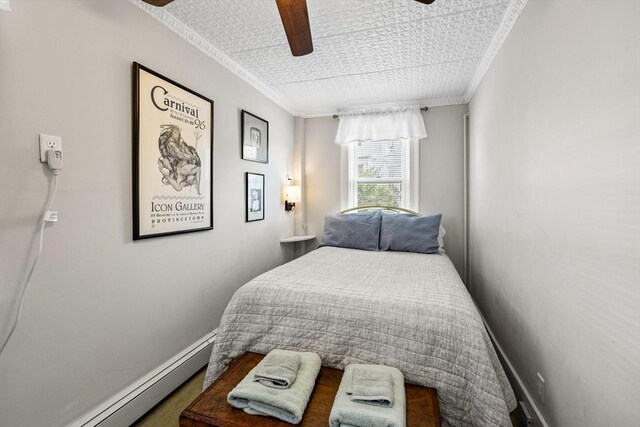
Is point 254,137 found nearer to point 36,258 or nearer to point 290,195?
point 290,195

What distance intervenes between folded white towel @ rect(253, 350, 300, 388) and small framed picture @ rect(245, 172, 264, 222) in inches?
64.5

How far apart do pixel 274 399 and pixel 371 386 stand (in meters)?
0.37

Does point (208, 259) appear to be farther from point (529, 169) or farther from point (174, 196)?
point (529, 169)

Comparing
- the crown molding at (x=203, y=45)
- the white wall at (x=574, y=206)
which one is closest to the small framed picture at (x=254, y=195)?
the crown molding at (x=203, y=45)

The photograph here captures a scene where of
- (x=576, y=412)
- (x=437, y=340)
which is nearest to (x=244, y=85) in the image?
(x=437, y=340)

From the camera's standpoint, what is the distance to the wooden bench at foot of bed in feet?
3.32

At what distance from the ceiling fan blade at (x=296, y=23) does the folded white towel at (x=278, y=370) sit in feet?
4.95

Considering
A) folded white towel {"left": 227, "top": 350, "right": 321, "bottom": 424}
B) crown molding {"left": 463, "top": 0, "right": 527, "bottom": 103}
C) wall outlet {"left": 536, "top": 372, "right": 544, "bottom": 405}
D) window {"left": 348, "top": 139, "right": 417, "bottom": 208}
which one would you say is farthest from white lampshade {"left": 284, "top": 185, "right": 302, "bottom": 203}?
wall outlet {"left": 536, "top": 372, "right": 544, "bottom": 405}

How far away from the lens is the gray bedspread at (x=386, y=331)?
46.3 inches

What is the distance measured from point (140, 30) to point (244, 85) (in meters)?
1.06

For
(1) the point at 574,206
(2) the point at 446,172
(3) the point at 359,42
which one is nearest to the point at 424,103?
(2) the point at 446,172

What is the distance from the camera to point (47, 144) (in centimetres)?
121

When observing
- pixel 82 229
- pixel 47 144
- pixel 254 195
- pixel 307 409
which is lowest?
pixel 307 409

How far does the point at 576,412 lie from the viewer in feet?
3.56
